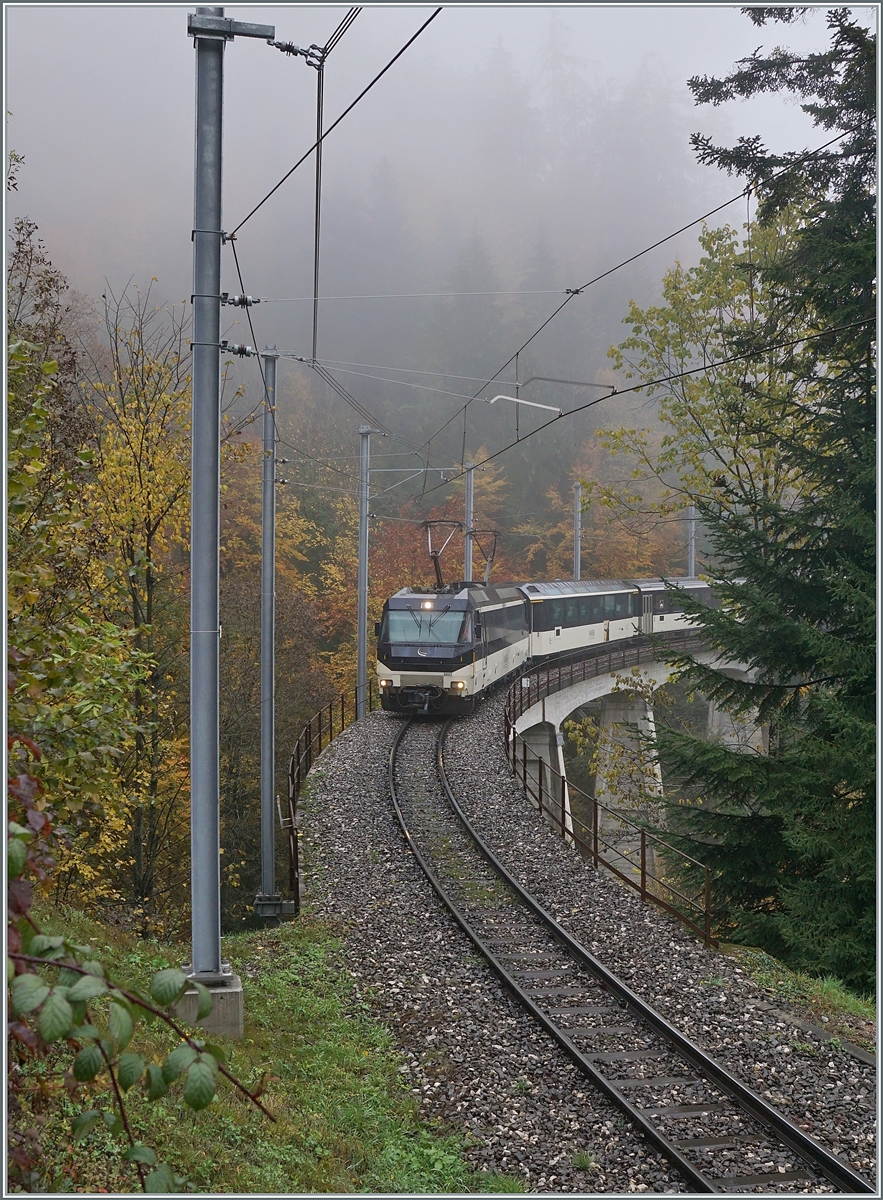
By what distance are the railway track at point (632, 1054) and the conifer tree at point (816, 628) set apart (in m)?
2.12

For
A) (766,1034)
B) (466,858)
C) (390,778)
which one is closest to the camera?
(766,1034)

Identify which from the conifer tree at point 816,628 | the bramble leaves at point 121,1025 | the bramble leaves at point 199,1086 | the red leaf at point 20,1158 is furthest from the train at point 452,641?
the bramble leaves at point 121,1025

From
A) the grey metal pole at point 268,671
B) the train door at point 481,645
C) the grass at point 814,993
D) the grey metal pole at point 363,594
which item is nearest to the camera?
the grass at point 814,993

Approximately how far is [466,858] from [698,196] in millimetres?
54868

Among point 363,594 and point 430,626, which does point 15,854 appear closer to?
point 430,626

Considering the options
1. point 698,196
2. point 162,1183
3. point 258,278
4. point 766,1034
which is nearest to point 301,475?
point 258,278

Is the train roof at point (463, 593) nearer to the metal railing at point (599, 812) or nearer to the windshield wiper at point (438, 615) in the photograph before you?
the windshield wiper at point (438, 615)

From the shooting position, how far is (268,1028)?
24.7ft

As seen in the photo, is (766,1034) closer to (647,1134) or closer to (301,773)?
(647,1134)

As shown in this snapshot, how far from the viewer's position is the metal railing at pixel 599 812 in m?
10.5

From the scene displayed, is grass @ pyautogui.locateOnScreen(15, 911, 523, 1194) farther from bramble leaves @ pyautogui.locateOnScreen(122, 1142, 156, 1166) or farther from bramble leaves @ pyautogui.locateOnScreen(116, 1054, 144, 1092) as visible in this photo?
bramble leaves @ pyautogui.locateOnScreen(116, 1054, 144, 1092)

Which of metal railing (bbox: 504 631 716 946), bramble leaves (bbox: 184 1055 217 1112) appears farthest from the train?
bramble leaves (bbox: 184 1055 217 1112)

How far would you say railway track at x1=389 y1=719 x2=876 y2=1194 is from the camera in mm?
5484

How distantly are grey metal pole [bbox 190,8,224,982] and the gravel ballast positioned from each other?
2081 millimetres
